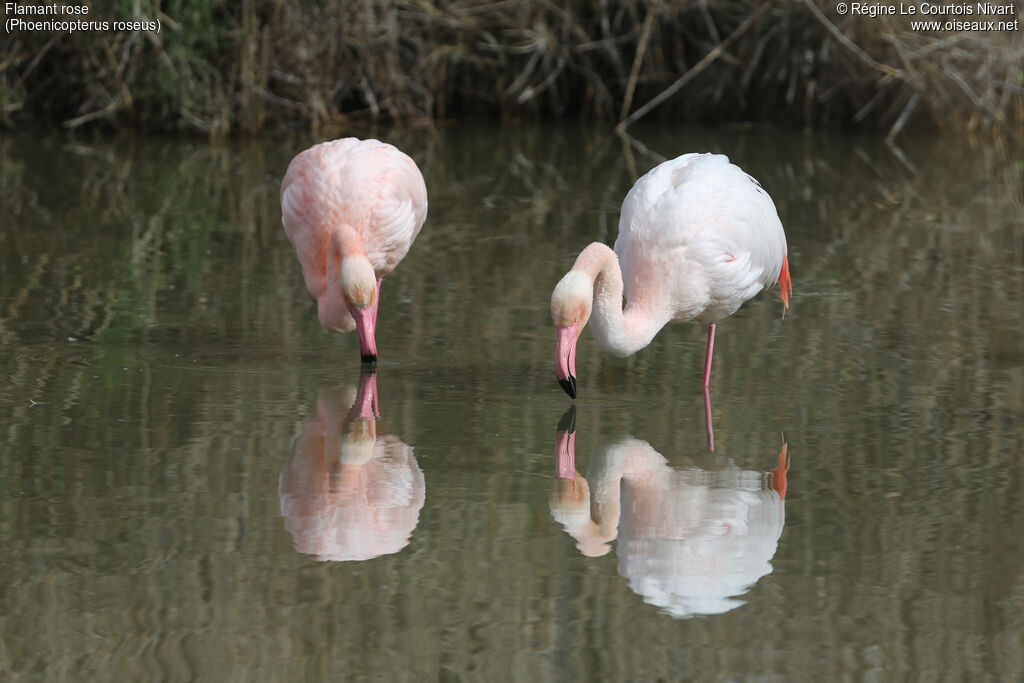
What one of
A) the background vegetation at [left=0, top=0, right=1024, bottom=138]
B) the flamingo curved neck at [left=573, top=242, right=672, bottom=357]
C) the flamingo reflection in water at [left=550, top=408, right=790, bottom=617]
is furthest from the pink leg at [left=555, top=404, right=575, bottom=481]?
the background vegetation at [left=0, top=0, right=1024, bottom=138]

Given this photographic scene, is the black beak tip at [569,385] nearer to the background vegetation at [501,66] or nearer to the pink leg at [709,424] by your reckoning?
the pink leg at [709,424]

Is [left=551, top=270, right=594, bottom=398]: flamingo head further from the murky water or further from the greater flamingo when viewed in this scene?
the murky water

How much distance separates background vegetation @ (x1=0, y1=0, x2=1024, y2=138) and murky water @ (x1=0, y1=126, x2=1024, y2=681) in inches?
163

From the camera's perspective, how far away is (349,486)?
4.49 m

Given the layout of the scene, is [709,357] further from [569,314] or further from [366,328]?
[366,328]

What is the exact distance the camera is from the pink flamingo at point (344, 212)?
19.2 ft

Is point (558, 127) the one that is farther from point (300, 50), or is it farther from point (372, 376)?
point (372, 376)

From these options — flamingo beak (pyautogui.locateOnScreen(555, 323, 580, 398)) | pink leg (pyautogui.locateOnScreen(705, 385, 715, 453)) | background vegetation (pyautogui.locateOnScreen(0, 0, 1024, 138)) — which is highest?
background vegetation (pyautogui.locateOnScreen(0, 0, 1024, 138))

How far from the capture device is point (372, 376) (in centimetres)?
568

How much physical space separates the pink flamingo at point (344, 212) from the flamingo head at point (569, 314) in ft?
3.58

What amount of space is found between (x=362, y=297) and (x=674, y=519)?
1801 mm

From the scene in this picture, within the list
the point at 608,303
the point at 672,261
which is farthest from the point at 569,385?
the point at 672,261

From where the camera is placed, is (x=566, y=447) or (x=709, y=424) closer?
(x=566, y=447)

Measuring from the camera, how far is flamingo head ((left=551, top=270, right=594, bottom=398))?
4.93m
